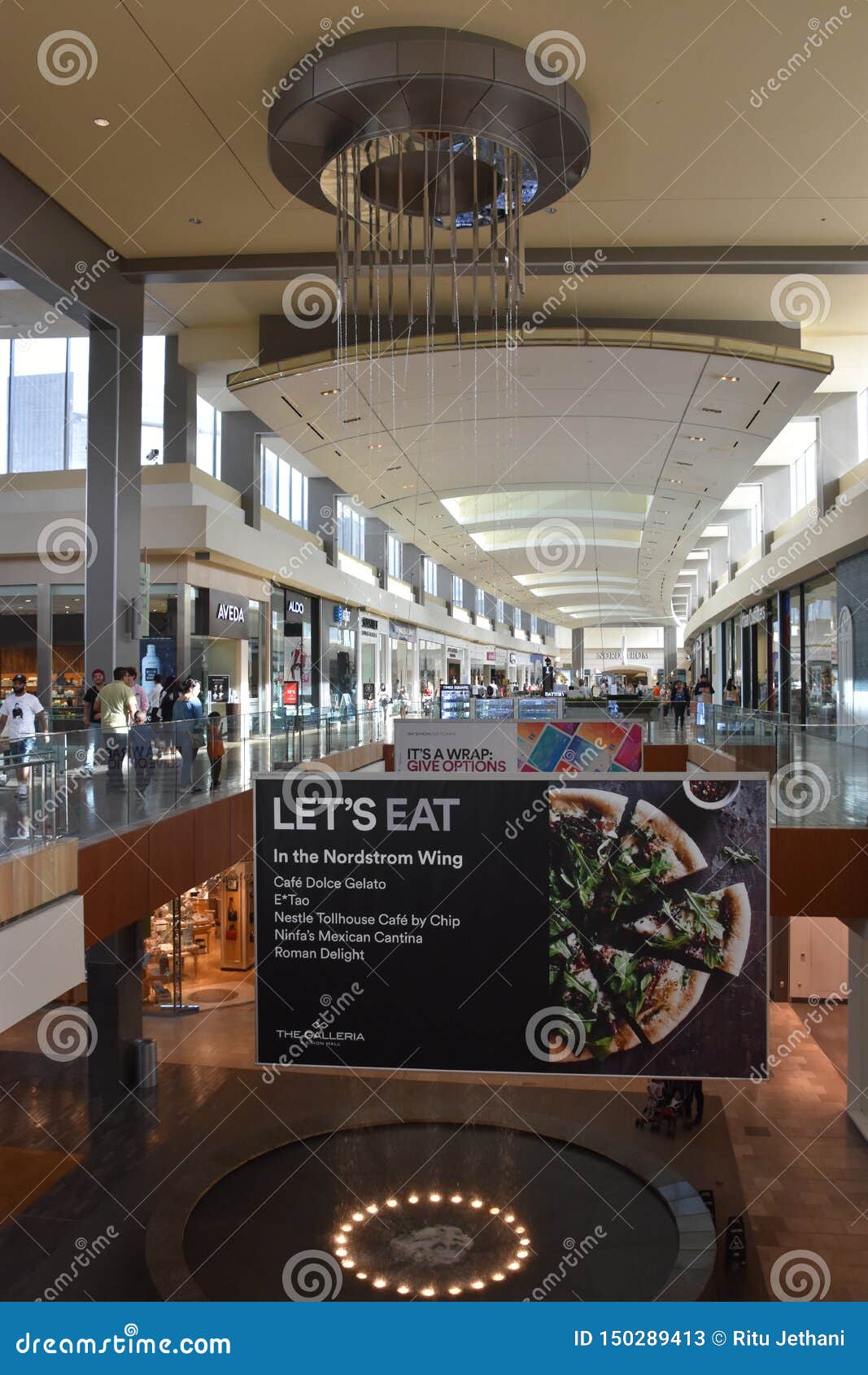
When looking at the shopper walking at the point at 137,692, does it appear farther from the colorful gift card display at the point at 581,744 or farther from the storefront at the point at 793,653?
the storefront at the point at 793,653

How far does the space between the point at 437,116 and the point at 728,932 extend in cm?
678

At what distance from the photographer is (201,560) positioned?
65.4 ft

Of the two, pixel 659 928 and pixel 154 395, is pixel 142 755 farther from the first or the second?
pixel 154 395

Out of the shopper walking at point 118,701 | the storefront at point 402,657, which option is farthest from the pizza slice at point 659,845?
the storefront at point 402,657

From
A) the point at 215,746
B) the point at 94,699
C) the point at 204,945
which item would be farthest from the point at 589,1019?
the point at 204,945

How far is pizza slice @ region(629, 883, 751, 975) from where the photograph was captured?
4613 mm

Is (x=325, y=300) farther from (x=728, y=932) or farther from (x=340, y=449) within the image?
(x=728, y=932)

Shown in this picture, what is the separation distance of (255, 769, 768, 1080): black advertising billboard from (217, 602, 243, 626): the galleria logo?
16501 mm

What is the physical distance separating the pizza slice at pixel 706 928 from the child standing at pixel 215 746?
7.12 m

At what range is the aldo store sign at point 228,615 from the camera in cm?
2034

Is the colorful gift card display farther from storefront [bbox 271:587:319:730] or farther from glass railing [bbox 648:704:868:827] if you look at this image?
storefront [bbox 271:587:319:730]

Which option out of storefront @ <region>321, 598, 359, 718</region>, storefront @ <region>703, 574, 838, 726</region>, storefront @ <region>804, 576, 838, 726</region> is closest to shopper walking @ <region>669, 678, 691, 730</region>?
storefront @ <region>703, 574, 838, 726</region>

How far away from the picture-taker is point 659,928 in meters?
4.68
